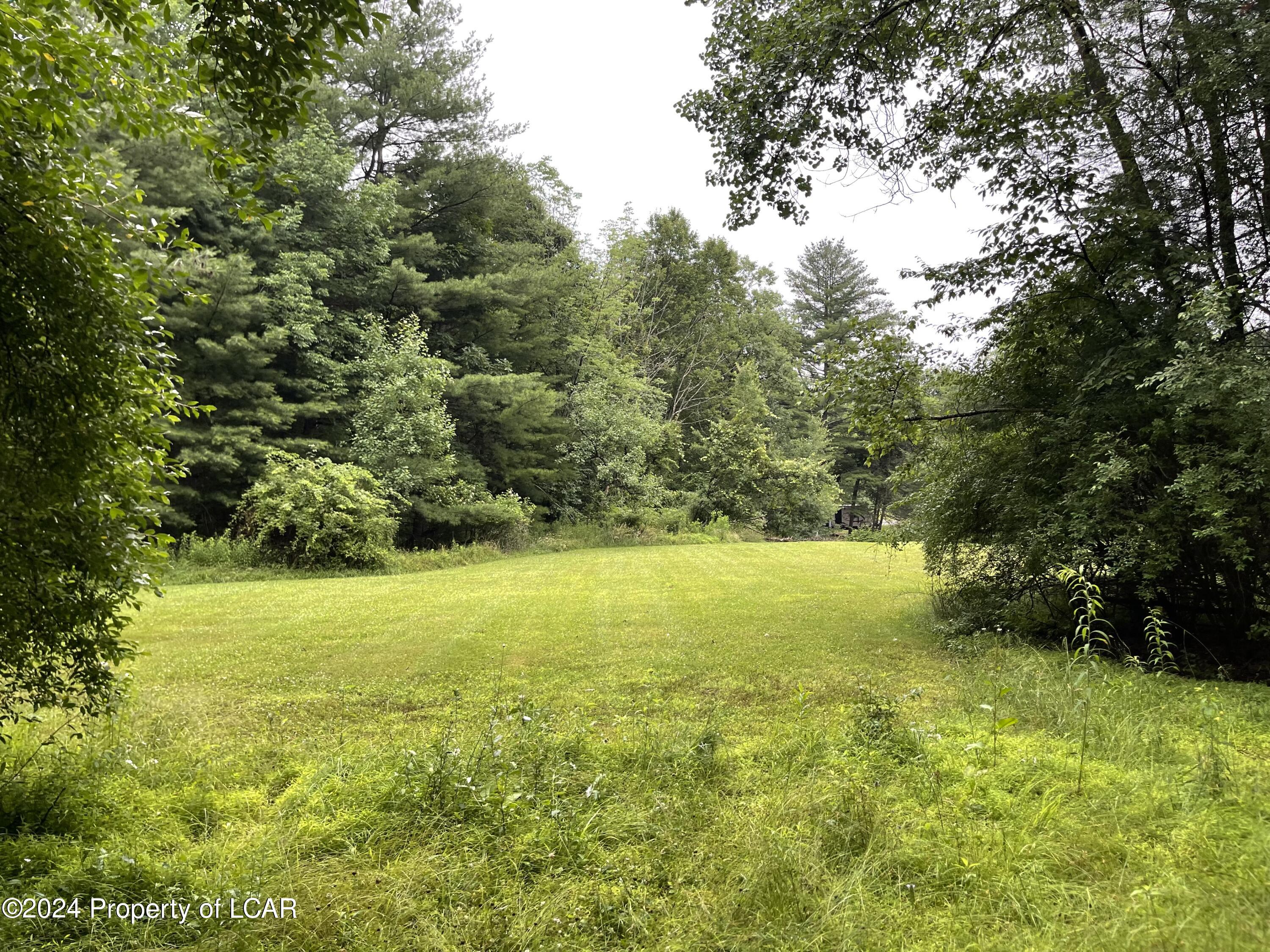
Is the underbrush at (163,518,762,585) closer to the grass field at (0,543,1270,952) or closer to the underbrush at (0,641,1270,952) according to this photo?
the grass field at (0,543,1270,952)

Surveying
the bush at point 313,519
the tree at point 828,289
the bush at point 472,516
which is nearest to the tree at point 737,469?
the bush at point 472,516

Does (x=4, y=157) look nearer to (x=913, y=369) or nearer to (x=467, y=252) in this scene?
(x=913, y=369)

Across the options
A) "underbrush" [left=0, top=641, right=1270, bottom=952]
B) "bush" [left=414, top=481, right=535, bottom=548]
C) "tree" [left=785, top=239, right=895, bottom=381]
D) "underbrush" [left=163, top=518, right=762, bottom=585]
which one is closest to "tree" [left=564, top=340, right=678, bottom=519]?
"underbrush" [left=163, top=518, right=762, bottom=585]

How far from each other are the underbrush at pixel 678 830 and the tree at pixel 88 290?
0.87m

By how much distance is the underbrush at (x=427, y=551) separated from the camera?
12539mm

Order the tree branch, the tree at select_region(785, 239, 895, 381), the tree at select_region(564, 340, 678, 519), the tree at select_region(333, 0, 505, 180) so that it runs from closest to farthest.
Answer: the tree branch → the tree at select_region(333, 0, 505, 180) → the tree at select_region(564, 340, 678, 519) → the tree at select_region(785, 239, 895, 381)

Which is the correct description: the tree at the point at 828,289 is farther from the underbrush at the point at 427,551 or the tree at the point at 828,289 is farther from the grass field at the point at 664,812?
the grass field at the point at 664,812

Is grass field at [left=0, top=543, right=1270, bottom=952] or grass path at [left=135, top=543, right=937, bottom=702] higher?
grass field at [left=0, top=543, right=1270, bottom=952]

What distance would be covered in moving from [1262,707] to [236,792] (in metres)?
6.09

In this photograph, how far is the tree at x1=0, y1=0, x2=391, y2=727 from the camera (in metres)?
2.18

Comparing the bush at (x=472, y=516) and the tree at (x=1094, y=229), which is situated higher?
the tree at (x=1094, y=229)

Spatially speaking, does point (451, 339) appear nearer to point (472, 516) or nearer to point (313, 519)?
point (472, 516)

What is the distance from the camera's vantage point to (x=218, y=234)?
16766 millimetres

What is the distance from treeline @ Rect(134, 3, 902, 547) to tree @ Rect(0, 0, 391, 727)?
3.99 meters
